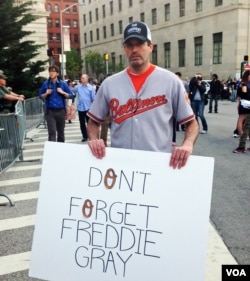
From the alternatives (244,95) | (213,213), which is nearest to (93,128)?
(213,213)

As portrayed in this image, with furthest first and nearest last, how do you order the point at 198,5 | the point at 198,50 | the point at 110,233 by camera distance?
the point at 198,50
the point at 198,5
the point at 110,233

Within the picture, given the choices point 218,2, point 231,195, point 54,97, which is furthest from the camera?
point 218,2

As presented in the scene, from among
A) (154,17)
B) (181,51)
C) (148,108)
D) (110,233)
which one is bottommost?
(110,233)

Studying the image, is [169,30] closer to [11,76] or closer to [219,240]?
[11,76]

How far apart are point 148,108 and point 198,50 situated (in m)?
46.4

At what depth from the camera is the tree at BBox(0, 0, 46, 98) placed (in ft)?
60.5

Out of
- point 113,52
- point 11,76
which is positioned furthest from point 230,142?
point 113,52

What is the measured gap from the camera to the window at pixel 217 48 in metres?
43.1

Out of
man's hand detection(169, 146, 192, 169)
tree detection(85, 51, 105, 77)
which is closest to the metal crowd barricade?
man's hand detection(169, 146, 192, 169)

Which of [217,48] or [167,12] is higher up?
[167,12]

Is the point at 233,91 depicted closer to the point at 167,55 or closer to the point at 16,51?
the point at 16,51

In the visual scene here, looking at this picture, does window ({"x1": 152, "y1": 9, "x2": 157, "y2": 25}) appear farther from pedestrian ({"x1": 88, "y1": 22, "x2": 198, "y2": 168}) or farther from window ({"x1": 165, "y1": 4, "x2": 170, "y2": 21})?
pedestrian ({"x1": 88, "y1": 22, "x2": 198, "y2": 168})

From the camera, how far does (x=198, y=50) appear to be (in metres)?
46.6

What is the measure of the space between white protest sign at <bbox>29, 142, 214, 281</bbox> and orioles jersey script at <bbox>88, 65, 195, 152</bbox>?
0.72ft
